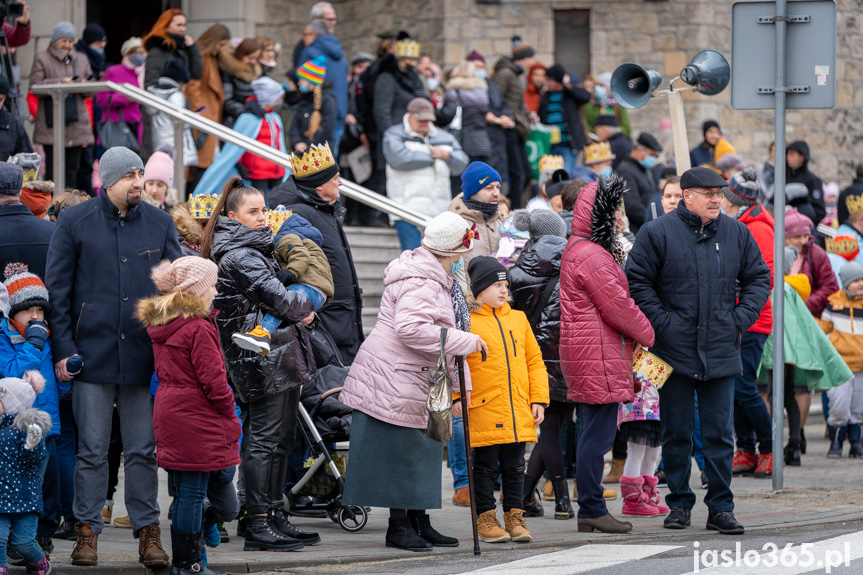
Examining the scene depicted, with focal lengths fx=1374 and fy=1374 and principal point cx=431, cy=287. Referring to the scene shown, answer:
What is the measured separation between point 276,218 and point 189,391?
65.1 inches

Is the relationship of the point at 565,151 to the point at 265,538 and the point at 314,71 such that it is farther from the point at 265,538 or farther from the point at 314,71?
the point at 265,538

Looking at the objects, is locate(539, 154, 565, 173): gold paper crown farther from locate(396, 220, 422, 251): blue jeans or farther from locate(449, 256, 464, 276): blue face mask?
locate(449, 256, 464, 276): blue face mask

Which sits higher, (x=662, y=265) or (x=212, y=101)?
(x=212, y=101)

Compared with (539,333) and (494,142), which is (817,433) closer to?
(494,142)

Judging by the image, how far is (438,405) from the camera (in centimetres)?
730

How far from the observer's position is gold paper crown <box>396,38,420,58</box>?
14883 millimetres

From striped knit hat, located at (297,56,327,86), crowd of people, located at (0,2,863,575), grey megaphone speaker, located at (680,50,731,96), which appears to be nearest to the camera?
crowd of people, located at (0,2,863,575)

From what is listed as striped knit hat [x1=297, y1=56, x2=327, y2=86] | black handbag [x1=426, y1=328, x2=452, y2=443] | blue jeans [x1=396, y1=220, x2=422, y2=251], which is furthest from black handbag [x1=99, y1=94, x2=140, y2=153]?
black handbag [x1=426, y1=328, x2=452, y2=443]

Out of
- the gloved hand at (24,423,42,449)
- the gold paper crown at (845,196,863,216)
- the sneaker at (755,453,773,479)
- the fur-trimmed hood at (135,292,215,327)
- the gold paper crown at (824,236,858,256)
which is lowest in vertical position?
the sneaker at (755,453,773,479)

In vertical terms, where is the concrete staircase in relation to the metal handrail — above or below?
below

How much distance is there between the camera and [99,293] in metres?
7.07

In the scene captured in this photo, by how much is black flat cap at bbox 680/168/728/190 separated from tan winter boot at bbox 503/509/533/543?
2.18 metres

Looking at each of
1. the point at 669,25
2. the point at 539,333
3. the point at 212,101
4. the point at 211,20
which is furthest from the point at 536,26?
the point at 539,333

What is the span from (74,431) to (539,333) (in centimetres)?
309
